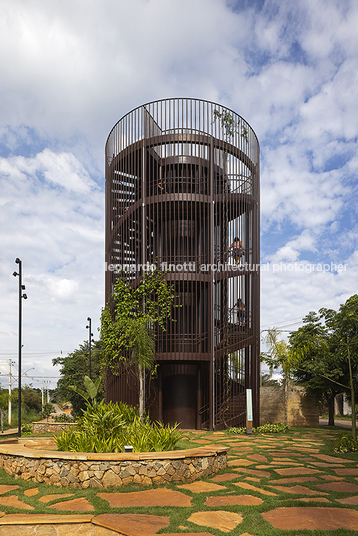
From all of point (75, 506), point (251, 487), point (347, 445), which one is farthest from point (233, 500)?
point (347, 445)

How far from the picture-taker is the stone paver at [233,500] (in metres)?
6.36

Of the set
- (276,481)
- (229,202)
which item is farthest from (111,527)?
(229,202)

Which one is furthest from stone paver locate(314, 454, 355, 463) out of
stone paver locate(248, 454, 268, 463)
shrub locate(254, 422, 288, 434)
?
shrub locate(254, 422, 288, 434)

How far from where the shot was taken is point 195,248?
60.7 feet

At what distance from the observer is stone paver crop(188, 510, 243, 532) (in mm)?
5387

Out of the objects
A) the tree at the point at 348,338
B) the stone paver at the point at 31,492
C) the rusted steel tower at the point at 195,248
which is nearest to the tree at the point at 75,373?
the rusted steel tower at the point at 195,248

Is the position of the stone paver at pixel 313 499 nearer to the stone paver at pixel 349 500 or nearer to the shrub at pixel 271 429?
the stone paver at pixel 349 500

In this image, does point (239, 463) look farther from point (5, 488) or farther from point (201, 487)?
point (5, 488)

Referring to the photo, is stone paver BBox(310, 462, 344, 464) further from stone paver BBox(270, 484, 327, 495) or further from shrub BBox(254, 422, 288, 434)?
shrub BBox(254, 422, 288, 434)

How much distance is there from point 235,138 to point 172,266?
6.62 metres

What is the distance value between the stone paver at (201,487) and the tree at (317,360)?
10655 millimetres

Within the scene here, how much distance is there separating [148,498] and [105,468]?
3.37ft

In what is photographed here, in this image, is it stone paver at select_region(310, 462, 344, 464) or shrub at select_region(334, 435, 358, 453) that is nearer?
stone paver at select_region(310, 462, 344, 464)

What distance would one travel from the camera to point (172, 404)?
17781 mm
